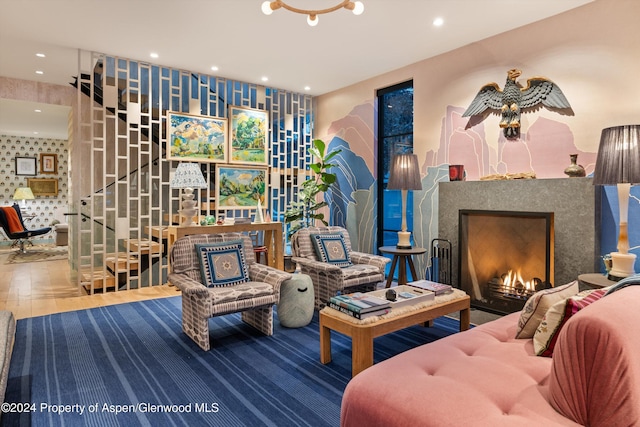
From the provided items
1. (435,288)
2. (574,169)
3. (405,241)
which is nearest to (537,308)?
(435,288)

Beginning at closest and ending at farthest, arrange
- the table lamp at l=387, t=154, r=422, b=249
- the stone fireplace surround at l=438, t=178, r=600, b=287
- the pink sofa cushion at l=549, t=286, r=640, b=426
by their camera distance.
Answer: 1. the pink sofa cushion at l=549, t=286, r=640, b=426
2. the stone fireplace surround at l=438, t=178, r=600, b=287
3. the table lamp at l=387, t=154, r=422, b=249

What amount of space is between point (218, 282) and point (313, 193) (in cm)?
297

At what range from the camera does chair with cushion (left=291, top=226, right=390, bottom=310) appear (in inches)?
152

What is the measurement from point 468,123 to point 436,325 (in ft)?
7.36

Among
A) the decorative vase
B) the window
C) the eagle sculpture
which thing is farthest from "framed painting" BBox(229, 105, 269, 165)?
the decorative vase

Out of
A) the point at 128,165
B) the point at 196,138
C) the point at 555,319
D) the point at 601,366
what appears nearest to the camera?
the point at 601,366

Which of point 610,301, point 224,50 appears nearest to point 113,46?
point 224,50

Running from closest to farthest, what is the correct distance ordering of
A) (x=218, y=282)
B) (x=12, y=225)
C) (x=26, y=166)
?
(x=218, y=282) → (x=12, y=225) → (x=26, y=166)

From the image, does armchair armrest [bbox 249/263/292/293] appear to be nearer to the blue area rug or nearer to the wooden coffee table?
the blue area rug

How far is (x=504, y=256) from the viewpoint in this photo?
157 inches

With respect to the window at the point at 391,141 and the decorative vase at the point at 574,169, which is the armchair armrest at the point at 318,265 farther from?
the decorative vase at the point at 574,169

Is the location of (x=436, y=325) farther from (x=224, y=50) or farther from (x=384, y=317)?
(x=224, y=50)

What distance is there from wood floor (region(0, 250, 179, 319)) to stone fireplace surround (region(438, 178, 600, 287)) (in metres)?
3.75

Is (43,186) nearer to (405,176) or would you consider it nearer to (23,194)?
(23,194)
